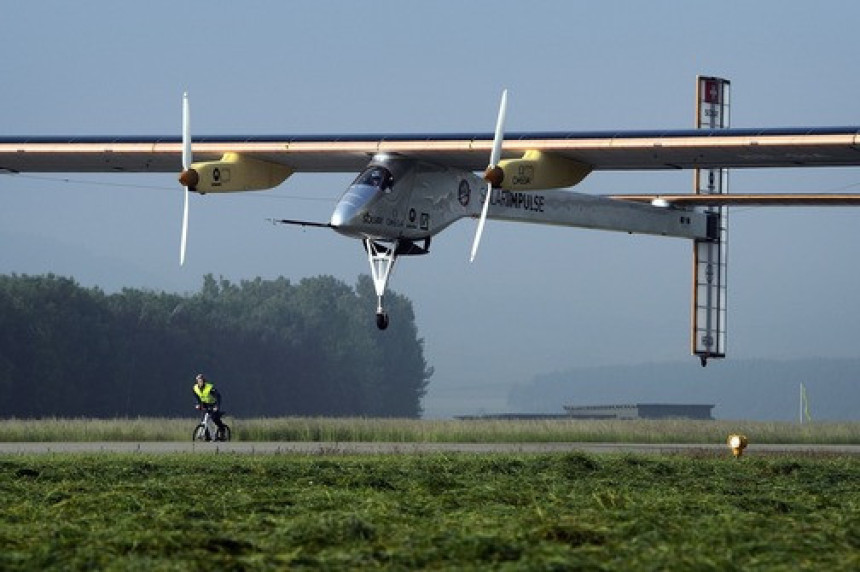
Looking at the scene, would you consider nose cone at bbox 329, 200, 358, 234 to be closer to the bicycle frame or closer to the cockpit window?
the cockpit window

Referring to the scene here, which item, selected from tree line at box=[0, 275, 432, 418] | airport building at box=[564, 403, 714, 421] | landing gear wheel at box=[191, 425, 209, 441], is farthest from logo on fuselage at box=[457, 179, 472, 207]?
airport building at box=[564, 403, 714, 421]

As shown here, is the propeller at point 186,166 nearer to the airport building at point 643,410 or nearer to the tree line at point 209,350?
the tree line at point 209,350

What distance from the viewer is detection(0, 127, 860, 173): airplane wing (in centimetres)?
3953

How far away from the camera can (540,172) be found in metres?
41.2

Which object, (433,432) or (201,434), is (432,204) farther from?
(201,434)

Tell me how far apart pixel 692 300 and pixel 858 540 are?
44625 millimetres

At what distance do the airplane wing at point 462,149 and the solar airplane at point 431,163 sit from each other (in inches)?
1.1

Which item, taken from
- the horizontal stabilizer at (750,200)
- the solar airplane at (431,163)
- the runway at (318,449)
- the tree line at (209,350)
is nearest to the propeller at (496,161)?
the solar airplane at (431,163)

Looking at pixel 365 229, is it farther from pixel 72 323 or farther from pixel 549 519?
pixel 72 323

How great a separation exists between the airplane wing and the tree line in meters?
44.7

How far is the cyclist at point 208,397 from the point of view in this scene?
3588 centimetres

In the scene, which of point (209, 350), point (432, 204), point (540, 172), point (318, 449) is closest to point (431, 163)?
point (432, 204)

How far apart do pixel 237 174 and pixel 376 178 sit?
4.53 meters

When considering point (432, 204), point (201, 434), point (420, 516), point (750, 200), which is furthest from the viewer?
point (750, 200)
